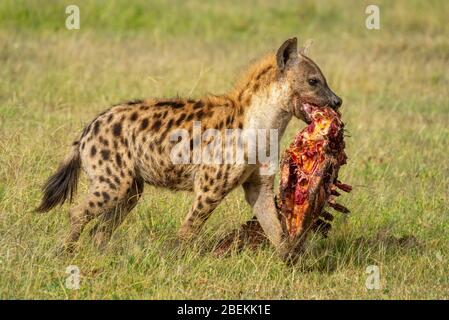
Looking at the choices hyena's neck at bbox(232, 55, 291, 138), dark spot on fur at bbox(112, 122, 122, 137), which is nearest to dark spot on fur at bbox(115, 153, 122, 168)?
dark spot on fur at bbox(112, 122, 122, 137)

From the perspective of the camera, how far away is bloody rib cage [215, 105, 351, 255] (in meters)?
6.91

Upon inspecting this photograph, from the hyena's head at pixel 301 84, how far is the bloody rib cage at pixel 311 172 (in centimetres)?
8

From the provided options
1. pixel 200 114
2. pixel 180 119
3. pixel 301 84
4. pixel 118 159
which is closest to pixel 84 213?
pixel 118 159

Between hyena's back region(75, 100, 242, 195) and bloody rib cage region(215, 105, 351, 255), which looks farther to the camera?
hyena's back region(75, 100, 242, 195)

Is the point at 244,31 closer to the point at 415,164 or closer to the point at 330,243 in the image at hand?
the point at 415,164

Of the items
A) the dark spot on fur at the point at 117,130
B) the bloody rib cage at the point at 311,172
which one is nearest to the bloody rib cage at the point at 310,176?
the bloody rib cage at the point at 311,172

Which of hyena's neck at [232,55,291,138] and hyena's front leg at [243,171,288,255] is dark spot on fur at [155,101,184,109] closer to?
hyena's neck at [232,55,291,138]

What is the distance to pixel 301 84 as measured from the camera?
706 centimetres

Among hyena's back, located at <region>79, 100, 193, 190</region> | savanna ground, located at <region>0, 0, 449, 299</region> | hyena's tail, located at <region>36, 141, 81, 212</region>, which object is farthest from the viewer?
hyena's tail, located at <region>36, 141, 81, 212</region>

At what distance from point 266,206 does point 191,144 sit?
0.66 metres

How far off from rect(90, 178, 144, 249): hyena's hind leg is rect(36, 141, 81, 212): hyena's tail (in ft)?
0.93

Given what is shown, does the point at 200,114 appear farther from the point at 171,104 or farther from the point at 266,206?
the point at 266,206
